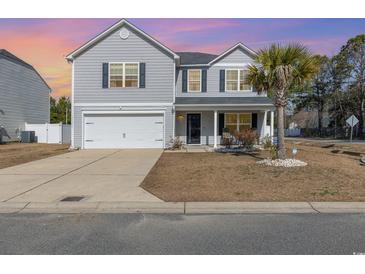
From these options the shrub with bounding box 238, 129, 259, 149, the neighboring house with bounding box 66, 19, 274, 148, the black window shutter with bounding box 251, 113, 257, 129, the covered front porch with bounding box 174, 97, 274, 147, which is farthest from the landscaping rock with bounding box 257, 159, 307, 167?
the black window shutter with bounding box 251, 113, 257, 129

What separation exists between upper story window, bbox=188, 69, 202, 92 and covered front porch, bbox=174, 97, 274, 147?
1513mm

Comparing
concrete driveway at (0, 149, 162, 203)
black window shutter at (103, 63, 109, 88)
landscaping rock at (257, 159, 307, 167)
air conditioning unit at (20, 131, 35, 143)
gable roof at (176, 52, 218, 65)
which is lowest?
concrete driveway at (0, 149, 162, 203)

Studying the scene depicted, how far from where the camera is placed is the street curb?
7116 mm

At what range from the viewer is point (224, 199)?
795cm

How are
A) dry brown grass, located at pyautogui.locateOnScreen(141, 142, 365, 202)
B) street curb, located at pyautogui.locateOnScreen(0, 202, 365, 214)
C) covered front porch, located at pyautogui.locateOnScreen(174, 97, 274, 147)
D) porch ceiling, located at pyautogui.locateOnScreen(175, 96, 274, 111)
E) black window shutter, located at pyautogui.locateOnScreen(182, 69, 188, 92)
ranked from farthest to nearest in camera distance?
black window shutter, located at pyautogui.locateOnScreen(182, 69, 188, 92), covered front porch, located at pyautogui.locateOnScreen(174, 97, 274, 147), porch ceiling, located at pyautogui.locateOnScreen(175, 96, 274, 111), dry brown grass, located at pyautogui.locateOnScreen(141, 142, 365, 202), street curb, located at pyautogui.locateOnScreen(0, 202, 365, 214)

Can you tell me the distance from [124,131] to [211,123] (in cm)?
568

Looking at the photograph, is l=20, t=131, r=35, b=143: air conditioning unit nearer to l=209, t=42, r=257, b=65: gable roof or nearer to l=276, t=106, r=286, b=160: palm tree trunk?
l=209, t=42, r=257, b=65: gable roof

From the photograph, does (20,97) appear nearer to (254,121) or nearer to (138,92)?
(138,92)

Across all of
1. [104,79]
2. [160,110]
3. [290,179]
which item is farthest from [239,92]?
[290,179]

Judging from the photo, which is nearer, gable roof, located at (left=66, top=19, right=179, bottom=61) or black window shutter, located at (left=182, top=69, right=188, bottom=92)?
gable roof, located at (left=66, top=19, right=179, bottom=61)

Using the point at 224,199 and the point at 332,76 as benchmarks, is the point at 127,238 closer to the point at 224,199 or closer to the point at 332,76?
the point at 224,199

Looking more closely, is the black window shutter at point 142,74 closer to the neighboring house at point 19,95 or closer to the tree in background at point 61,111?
the neighboring house at point 19,95

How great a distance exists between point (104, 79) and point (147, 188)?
46.0 ft

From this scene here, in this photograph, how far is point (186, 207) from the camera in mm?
7324
